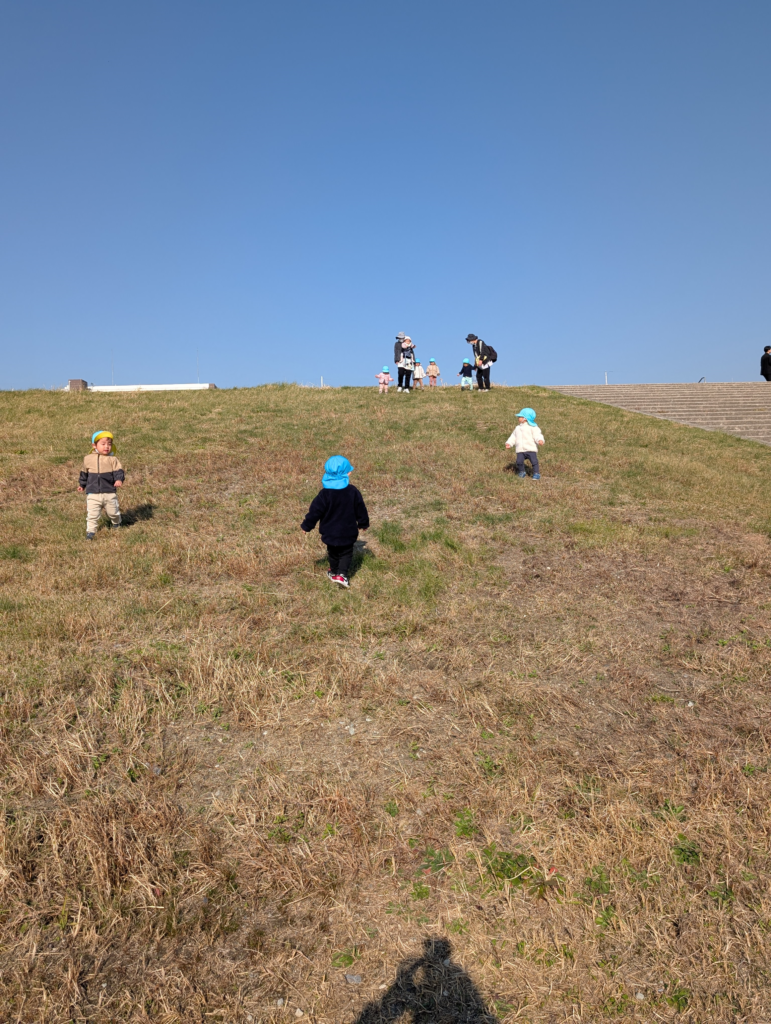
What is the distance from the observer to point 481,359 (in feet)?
84.9

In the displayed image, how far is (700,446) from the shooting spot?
18.6 metres

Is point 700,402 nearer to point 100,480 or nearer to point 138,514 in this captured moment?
point 138,514

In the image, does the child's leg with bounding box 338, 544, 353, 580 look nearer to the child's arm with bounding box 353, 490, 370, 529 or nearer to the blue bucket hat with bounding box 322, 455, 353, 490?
the child's arm with bounding box 353, 490, 370, 529

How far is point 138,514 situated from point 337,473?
562 centimetres

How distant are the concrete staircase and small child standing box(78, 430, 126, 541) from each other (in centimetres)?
1929

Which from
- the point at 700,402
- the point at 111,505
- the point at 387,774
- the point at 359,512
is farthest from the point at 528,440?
the point at 700,402

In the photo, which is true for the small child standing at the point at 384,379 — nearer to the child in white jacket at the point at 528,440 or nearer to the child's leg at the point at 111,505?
the child in white jacket at the point at 528,440

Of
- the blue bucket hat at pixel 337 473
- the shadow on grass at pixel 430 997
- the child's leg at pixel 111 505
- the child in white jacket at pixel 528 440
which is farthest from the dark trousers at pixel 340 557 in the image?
the child in white jacket at pixel 528 440

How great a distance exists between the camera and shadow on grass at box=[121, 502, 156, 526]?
11.8 meters

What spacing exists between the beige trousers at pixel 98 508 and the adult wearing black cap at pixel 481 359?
18.0 m

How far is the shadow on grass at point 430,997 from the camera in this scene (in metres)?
3.10

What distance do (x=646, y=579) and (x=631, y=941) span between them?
6.25 metres

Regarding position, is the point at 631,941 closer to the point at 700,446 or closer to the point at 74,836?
the point at 74,836

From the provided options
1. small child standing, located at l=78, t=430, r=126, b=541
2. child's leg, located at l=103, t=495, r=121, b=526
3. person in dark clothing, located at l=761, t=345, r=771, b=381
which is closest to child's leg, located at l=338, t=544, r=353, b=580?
small child standing, located at l=78, t=430, r=126, b=541
